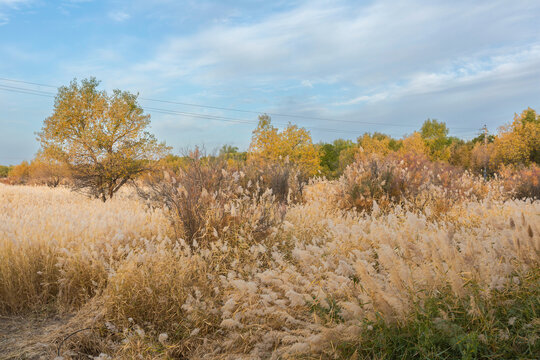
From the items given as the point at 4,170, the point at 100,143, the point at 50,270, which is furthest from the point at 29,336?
the point at 4,170

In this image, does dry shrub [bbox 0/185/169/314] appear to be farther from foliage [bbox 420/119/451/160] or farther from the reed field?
foliage [bbox 420/119/451/160]

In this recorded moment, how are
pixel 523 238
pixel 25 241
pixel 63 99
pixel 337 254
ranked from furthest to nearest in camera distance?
pixel 63 99 → pixel 25 241 → pixel 337 254 → pixel 523 238

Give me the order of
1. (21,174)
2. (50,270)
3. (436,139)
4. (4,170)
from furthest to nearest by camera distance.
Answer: (4,170) → (436,139) → (21,174) → (50,270)

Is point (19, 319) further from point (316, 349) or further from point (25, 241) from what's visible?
point (316, 349)

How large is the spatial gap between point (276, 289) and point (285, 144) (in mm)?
19572

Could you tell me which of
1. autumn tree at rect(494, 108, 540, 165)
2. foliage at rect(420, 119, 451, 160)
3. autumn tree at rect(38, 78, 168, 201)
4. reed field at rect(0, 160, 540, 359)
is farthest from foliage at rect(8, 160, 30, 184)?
autumn tree at rect(494, 108, 540, 165)

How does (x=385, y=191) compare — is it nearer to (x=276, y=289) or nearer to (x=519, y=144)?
(x=276, y=289)

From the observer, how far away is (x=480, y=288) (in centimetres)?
235

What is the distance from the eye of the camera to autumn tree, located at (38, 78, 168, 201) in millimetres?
13492

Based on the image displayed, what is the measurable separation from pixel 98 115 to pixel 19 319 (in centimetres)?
1129

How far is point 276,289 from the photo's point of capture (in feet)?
11.4

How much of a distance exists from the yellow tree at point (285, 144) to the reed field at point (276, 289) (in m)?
16.2

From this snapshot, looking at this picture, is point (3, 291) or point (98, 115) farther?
point (98, 115)

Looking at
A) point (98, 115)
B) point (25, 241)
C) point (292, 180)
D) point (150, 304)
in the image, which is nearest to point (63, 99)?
point (98, 115)
